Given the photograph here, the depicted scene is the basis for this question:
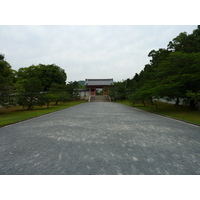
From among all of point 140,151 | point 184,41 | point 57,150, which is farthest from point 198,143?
point 184,41

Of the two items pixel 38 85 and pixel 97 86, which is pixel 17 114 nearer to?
pixel 38 85

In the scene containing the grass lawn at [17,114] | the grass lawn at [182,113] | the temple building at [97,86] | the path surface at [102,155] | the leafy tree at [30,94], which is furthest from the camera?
the temple building at [97,86]

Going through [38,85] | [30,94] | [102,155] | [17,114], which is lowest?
[17,114]

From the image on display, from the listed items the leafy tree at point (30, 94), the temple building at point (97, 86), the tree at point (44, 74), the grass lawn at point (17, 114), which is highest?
the tree at point (44, 74)

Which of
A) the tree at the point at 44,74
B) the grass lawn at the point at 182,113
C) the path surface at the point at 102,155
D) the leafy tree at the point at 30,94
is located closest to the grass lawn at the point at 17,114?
the leafy tree at the point at 30,94

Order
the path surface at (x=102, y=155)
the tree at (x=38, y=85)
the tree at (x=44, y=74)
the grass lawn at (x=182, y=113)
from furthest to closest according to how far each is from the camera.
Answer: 1. the tree at (x=44, y=74)
2. the tree at (x=38, y=85)
3. the grass lawn at (x=182, y=113)
4. the path surface at (x=102, y=155)

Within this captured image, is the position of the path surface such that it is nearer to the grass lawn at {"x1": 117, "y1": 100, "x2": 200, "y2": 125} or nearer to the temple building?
the grass lawn at {"x1": 117, "y1": 100, "x2": 200, "y2": 125}

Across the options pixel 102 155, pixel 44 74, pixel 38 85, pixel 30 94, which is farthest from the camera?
pixel 44 74

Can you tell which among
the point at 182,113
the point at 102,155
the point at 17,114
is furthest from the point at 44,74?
the point at 102,155

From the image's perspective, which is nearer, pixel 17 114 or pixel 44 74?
pixel 17 114

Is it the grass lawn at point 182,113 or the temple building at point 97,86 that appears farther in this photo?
the temple building at point 97,86

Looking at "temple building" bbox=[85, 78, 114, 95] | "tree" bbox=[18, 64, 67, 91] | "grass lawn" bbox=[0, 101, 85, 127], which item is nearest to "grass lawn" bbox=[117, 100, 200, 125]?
"grass lawn" bbox=[0, 101, 85, 127]

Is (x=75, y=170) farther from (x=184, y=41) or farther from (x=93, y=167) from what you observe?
(x=184, y=41)

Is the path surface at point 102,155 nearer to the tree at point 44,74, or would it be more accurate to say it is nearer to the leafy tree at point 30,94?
the leafy tree at point 30,94
